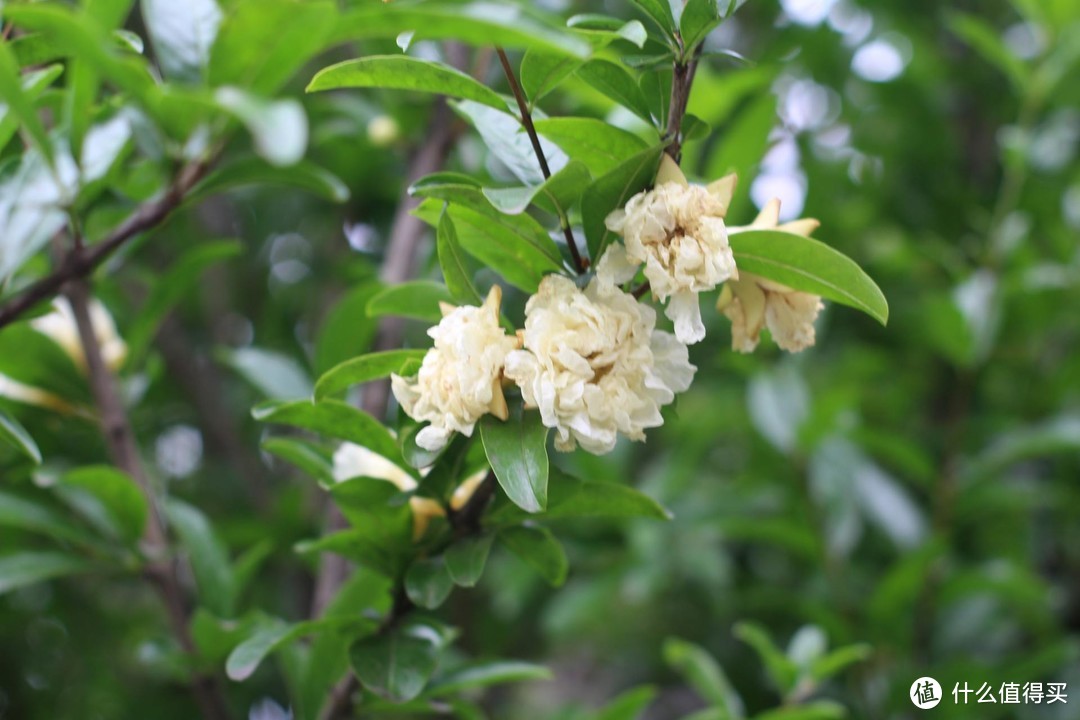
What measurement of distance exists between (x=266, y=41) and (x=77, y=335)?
655 mm

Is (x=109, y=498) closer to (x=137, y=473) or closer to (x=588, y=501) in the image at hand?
(x=137, y=473)

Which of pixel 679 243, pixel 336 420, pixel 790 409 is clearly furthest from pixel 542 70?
pixel 790 409

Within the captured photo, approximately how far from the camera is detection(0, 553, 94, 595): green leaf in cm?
86

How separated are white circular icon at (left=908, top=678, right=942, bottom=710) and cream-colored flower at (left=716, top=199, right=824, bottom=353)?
742mm

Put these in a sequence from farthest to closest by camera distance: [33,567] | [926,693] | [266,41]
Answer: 1. [926,693]
2. [33,567]
3. [266,41]

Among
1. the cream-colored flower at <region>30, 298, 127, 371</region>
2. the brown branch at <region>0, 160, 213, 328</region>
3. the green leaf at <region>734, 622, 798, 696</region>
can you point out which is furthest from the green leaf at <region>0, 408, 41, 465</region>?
the green leaf at <region>734, 622, 798, 696</region>

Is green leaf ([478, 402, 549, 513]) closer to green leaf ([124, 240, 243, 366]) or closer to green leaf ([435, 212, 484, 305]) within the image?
green leaf ([435, 212, 484, 305])

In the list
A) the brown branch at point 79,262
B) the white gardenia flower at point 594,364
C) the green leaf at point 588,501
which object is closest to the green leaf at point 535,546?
the green leaf at point 588,501

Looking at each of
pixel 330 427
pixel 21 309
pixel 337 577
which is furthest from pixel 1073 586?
pixel 21 309

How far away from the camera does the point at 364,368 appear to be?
24.2 inches

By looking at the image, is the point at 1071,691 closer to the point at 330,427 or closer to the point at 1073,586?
the point at 1073,586

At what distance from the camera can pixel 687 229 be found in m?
0.54

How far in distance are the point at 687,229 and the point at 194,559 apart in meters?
0.66

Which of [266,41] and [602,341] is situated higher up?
[266,41]
